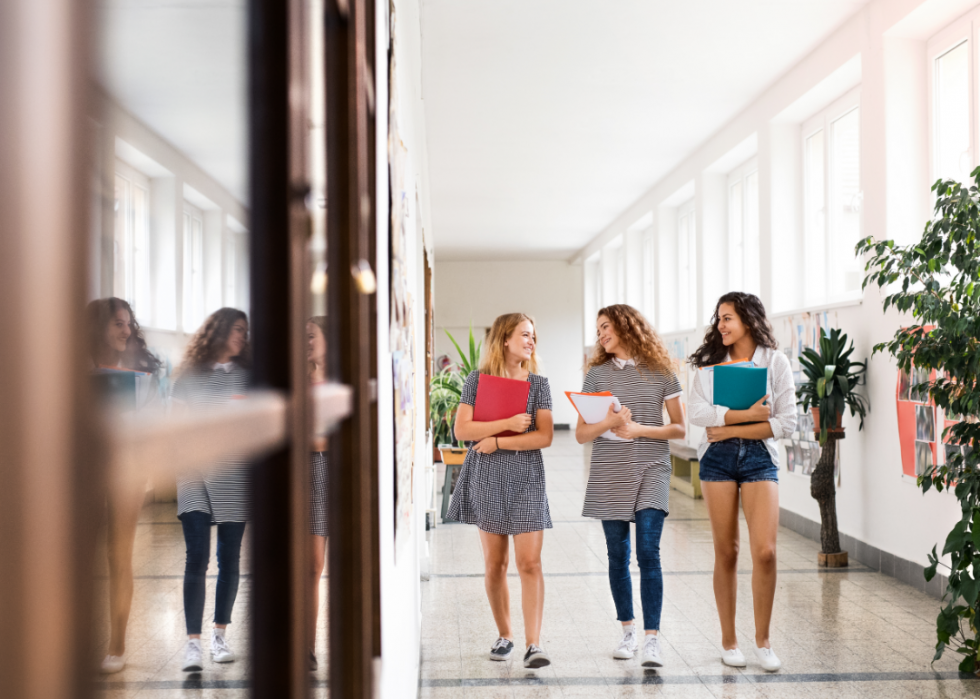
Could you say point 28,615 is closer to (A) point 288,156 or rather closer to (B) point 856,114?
(A) point 288,156

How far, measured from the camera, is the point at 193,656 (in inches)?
12.2

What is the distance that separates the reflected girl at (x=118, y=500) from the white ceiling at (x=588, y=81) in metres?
5.58

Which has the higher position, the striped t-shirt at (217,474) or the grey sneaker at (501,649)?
the striped t-shirt at (217,474)

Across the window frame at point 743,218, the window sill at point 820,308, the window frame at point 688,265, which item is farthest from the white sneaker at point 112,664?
the window frame at point 688,265

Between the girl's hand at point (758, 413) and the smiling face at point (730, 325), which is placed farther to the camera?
the smiling face at point (730, 325)

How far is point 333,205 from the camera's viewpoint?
769 millimetres

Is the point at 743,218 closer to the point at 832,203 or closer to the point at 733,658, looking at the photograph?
the point at 832,203

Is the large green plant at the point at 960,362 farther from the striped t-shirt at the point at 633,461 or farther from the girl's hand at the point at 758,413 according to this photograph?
the striped t-shirt at the point at 633,461

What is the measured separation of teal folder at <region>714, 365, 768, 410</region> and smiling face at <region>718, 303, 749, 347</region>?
0.56 ft

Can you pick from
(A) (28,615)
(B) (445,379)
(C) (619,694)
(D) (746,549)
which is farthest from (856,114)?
(A) (28,615)

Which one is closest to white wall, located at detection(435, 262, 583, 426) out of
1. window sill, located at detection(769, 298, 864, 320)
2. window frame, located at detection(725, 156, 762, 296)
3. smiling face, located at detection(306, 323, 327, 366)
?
window frame, located at detection(725, 156, 762, 296)

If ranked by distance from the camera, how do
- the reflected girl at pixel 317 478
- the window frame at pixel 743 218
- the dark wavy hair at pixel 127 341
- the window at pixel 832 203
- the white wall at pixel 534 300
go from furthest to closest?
the white wall at pixel 534 300 → the window frame at pixel 743 218 → the window at pixel 832 203 → the reflected girl at pixel 317 478 → the dark wavy hair at pixel 127 341

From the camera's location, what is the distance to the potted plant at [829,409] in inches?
208

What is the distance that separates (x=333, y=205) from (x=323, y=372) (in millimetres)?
171
